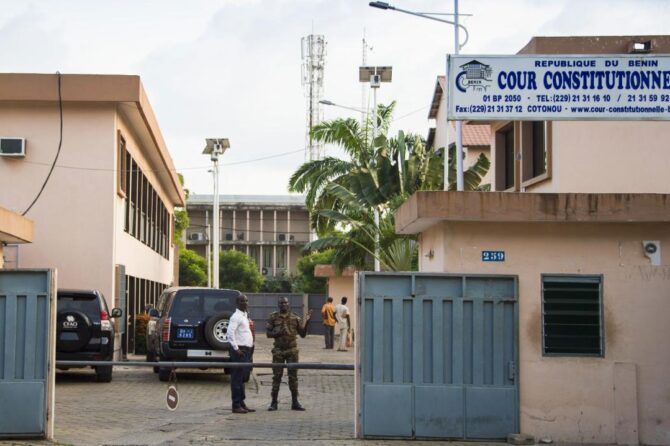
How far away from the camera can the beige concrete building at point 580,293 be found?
42.5 ft

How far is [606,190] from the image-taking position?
20.3m

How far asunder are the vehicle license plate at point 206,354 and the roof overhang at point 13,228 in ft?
12.0

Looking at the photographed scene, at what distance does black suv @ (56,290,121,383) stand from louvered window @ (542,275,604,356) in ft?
32.3

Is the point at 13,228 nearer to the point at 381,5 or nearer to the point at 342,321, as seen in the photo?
the point at 381,5

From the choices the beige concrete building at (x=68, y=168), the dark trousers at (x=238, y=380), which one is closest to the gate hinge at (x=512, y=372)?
the dark trousers at (x=238, y=380)

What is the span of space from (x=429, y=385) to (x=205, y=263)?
62639 millimetres

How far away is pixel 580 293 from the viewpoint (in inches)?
520

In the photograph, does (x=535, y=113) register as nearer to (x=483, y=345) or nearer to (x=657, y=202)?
(x=657, y=202)

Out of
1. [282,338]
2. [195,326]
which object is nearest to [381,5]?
[195,326]

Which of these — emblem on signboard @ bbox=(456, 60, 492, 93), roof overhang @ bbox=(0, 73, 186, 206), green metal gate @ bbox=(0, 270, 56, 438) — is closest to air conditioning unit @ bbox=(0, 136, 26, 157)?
roof overhang @ bbox=(0, 73, 186, 206)

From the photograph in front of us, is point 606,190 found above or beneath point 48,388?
above

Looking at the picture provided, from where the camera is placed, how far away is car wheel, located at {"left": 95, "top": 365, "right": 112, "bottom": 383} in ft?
66.9

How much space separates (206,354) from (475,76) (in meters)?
8.83

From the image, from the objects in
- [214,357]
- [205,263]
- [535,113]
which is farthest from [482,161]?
[205,263]
